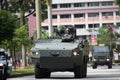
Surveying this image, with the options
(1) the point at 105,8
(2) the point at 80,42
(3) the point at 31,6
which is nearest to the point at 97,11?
(1) the point at 105,8

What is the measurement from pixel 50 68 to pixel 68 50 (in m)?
1.40

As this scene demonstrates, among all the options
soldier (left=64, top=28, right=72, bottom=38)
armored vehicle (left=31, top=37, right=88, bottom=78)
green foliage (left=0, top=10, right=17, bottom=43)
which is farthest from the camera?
green foliage (left=0, top=10, right=17, bottom=43)

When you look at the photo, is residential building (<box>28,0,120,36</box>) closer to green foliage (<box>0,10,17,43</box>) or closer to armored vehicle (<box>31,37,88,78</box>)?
green foliage (<box>0,10,17,43</box>)

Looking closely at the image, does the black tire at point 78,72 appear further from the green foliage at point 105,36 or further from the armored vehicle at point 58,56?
the green foliage at point 105,36

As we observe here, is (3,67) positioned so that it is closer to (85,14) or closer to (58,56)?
(58,56)

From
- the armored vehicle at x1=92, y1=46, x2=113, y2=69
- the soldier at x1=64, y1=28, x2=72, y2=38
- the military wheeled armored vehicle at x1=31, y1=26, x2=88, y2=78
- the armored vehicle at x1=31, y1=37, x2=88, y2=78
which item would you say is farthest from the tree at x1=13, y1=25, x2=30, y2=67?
the armored vehicle at x1=31, y1=37, x2=88, y2=78

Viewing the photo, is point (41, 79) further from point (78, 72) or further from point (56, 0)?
point (56, 0)

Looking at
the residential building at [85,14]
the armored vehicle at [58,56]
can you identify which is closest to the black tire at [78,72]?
the armored vehicle at [58,56]

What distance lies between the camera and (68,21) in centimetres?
14412

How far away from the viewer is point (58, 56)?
29.4m

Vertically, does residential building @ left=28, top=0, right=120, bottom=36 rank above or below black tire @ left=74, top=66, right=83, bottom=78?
above

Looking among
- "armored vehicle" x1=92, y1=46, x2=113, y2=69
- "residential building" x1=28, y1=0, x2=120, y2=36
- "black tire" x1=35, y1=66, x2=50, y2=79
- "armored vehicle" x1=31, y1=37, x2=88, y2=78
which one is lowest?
"armored vehicle" x1=92, y1=46, x2=113, y2=69

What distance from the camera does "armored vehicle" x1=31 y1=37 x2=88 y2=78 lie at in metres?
29.3

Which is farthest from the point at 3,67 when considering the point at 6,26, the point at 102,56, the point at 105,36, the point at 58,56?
the point at 105,36
